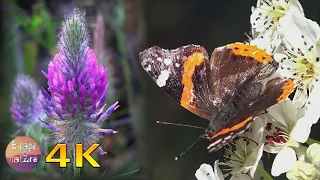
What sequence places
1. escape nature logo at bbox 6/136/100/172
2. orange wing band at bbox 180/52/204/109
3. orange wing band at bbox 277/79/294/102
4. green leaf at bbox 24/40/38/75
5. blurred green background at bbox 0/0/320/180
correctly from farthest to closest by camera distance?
green leaf at bbox 24/40/38/75 < blurred green background at bbox 0/0/320/180 < escape nature logo at bbox 6/136/100/172 < orange wing band at bbox 180/52/204/109 < orange wing band at bbox 277/79/294/102

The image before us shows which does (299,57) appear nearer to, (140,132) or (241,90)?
(241,90)

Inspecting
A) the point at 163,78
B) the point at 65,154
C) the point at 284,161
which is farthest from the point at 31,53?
the point at 284,161

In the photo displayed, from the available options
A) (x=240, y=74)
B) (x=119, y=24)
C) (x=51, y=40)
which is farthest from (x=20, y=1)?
(x=240, y=74)

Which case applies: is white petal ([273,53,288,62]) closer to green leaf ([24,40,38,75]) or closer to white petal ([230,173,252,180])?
white petal ([230,173,252,180])

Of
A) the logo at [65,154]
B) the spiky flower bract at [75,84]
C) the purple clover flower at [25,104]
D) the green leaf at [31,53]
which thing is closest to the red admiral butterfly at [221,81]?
the spiky flower bract at [75,84]

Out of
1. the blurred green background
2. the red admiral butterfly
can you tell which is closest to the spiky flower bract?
the red admiral butterfly
